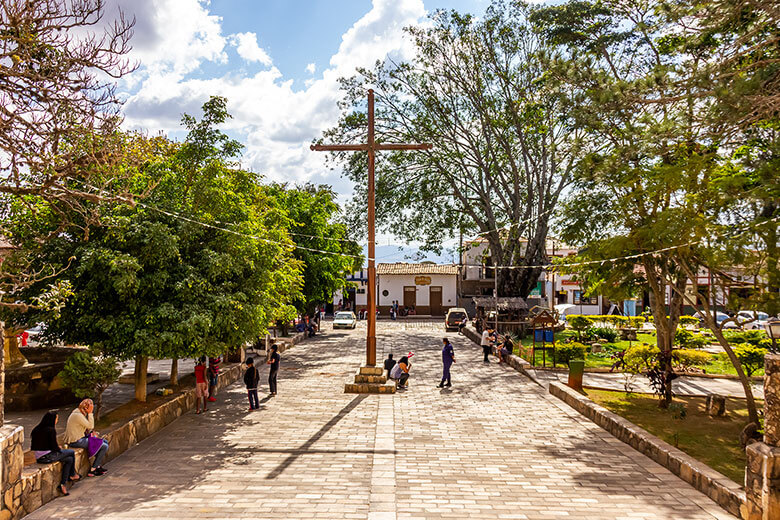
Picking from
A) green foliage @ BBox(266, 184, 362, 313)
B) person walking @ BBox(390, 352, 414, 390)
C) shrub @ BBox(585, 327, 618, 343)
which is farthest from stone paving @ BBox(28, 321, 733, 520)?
green foliage @ BBox(266, 184, 362, 313)

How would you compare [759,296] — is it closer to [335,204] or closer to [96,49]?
[96,49]

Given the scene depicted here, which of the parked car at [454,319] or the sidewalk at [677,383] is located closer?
the sidewalk at [677,383]

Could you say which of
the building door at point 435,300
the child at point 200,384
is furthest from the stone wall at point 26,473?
the building door at point 435,300

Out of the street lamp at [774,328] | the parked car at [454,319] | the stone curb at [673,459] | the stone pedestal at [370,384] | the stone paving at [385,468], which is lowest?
the stone paving at [385,468]

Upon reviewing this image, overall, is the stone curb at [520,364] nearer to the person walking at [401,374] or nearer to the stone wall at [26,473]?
the person walking at [401,374]

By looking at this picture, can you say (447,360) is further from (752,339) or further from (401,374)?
(752,339)

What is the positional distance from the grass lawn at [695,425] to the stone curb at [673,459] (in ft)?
1.31

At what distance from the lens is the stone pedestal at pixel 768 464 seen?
6.95m

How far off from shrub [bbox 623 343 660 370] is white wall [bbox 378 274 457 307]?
3615cm

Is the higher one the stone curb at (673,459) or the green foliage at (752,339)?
the green foliage at (752,339)

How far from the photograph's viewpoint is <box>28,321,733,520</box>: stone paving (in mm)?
7680

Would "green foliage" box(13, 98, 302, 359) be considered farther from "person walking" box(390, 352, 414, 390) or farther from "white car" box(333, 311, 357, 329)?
"white car" box(333, 311, 357, 329)

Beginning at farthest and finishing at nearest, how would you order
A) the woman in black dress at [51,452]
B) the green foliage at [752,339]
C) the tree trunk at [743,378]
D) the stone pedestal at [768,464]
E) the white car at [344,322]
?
the white car at [344,322] → the green foliage at [752,339] → the tree trunk at [743,378] → the woman in black dress at [51,452] → the stone pedestal at [768,464]

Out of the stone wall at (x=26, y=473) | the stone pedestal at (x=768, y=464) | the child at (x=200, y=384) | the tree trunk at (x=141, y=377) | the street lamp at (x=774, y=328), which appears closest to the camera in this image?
the stone pedestal at (x=768, y=464)
